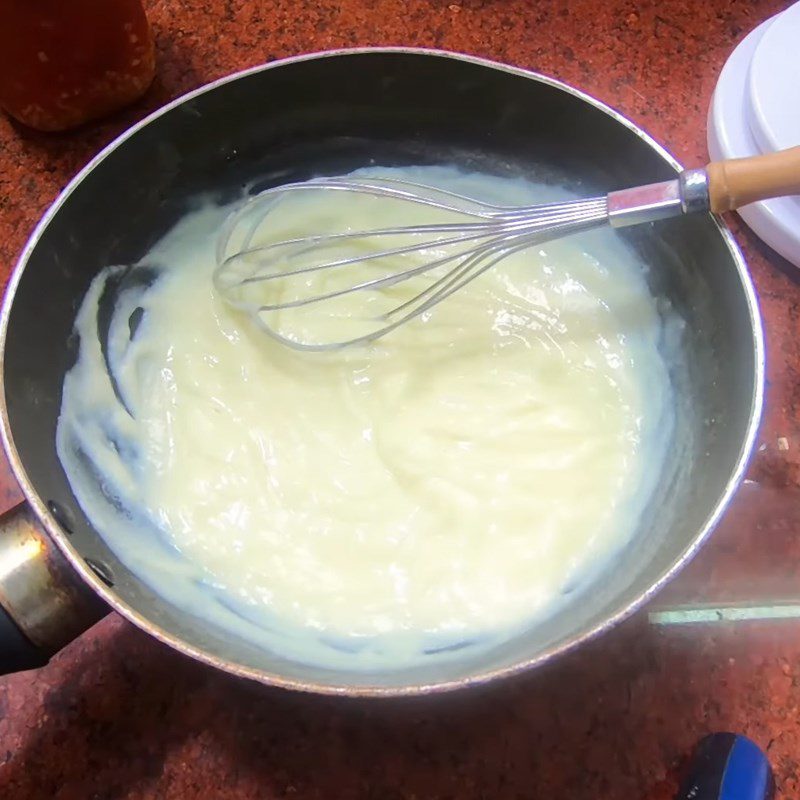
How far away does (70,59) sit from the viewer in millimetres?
814

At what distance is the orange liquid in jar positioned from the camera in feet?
2.50

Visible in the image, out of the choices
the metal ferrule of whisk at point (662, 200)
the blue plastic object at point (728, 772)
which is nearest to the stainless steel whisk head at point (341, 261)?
the metal ferrule of whisk at point (662, 200)

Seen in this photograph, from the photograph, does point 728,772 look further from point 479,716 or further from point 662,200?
point 662,200

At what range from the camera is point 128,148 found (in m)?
0.72

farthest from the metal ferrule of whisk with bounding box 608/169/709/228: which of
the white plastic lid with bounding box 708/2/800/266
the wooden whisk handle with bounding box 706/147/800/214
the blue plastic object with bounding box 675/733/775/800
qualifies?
the blue plastic object with bounding box 675/733/775/800

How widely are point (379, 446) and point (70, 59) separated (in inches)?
19.0

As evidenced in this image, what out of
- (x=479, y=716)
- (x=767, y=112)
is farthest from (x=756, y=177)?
(x=479, y=716)

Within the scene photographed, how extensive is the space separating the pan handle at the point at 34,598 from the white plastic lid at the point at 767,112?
70 cm

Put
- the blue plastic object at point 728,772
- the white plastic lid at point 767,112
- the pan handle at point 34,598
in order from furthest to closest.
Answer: the white plastic lid at point 767,112
the blue plastic object at point 728,772
the pan handle at point 34,598

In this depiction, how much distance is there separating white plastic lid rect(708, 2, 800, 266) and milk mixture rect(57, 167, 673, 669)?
164 millimetres

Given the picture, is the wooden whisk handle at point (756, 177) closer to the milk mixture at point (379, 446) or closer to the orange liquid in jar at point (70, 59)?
the milk mixture at point (379, 446)

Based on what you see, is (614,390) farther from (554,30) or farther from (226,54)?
(226,54)

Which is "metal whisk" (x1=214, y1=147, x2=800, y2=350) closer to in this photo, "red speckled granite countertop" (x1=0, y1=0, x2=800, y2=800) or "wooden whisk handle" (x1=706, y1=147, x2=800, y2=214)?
"wooden whisk handle" (x1=706, y1=147, x2=800, y2=214)

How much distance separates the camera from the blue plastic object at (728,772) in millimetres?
668
